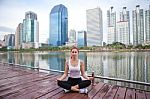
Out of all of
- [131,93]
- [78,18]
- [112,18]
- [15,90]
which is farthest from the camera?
[112,18]

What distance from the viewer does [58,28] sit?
23047mm

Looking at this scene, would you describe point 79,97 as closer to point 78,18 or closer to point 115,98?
point 115,98

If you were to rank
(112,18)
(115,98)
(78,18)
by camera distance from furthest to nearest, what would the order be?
(112,18) < (78,18) < (115,98)

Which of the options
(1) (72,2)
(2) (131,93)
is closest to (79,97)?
(2) (131,93)

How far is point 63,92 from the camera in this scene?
10.1 ft

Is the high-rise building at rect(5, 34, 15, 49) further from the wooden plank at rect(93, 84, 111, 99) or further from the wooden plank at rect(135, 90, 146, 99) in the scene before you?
the wooden plank at rect(135, 90, 146, 99)

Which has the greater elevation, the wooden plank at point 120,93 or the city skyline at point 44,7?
the city skyline at point 44,7

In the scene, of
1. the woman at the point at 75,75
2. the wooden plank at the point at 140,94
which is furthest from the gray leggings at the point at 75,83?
the wooden plank at the point at 140,94

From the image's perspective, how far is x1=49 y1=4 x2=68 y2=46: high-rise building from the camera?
21125 mm

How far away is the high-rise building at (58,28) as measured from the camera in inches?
832

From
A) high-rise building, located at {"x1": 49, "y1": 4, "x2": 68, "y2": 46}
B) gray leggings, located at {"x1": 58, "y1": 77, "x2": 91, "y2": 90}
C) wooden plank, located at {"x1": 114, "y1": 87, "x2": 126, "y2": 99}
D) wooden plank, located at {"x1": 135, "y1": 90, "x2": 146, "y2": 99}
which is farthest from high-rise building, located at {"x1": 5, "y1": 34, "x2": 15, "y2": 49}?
wooden plank, located at {"x1": 135, "y1": 90, "x2": 146, "y2": 99}

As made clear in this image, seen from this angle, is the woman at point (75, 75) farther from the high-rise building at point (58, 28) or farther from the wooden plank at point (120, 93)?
the high-rise building at point (58, 28)

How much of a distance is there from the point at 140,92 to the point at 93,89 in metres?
0.88

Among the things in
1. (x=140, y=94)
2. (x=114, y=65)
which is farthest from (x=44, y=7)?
(x=140, y=94)
